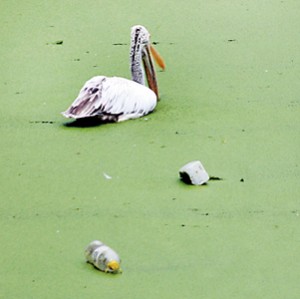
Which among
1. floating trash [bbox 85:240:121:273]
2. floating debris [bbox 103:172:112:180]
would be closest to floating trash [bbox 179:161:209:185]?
floating debris [bbox 103:172:112:180]

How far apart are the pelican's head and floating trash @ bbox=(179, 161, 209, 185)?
80 centimetres

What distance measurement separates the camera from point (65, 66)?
4.99m

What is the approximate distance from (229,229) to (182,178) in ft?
1.27

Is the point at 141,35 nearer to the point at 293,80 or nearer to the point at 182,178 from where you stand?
the point at 293,80

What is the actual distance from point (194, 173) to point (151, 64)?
38.4 inches

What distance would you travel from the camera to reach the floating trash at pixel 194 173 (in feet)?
12.7

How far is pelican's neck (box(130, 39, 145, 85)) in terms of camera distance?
4.69 meters

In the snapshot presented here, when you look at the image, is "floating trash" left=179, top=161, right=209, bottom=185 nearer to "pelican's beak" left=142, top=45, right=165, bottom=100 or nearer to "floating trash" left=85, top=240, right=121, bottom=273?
"floating trash" left=85, top=240, right=121, bottom=273

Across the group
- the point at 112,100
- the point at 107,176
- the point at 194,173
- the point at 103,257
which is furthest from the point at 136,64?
the point at 103,257

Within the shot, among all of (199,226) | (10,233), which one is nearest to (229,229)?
(199,226)

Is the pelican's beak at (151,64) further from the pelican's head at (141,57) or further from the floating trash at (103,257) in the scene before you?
the floating trash at (103,257)

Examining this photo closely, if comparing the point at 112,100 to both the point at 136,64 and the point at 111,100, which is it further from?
the point at 136,64

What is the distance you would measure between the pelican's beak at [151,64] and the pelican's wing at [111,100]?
14 cm

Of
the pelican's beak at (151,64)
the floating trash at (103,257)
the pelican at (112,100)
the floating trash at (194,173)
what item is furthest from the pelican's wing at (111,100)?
the floating trash at (103,257)
